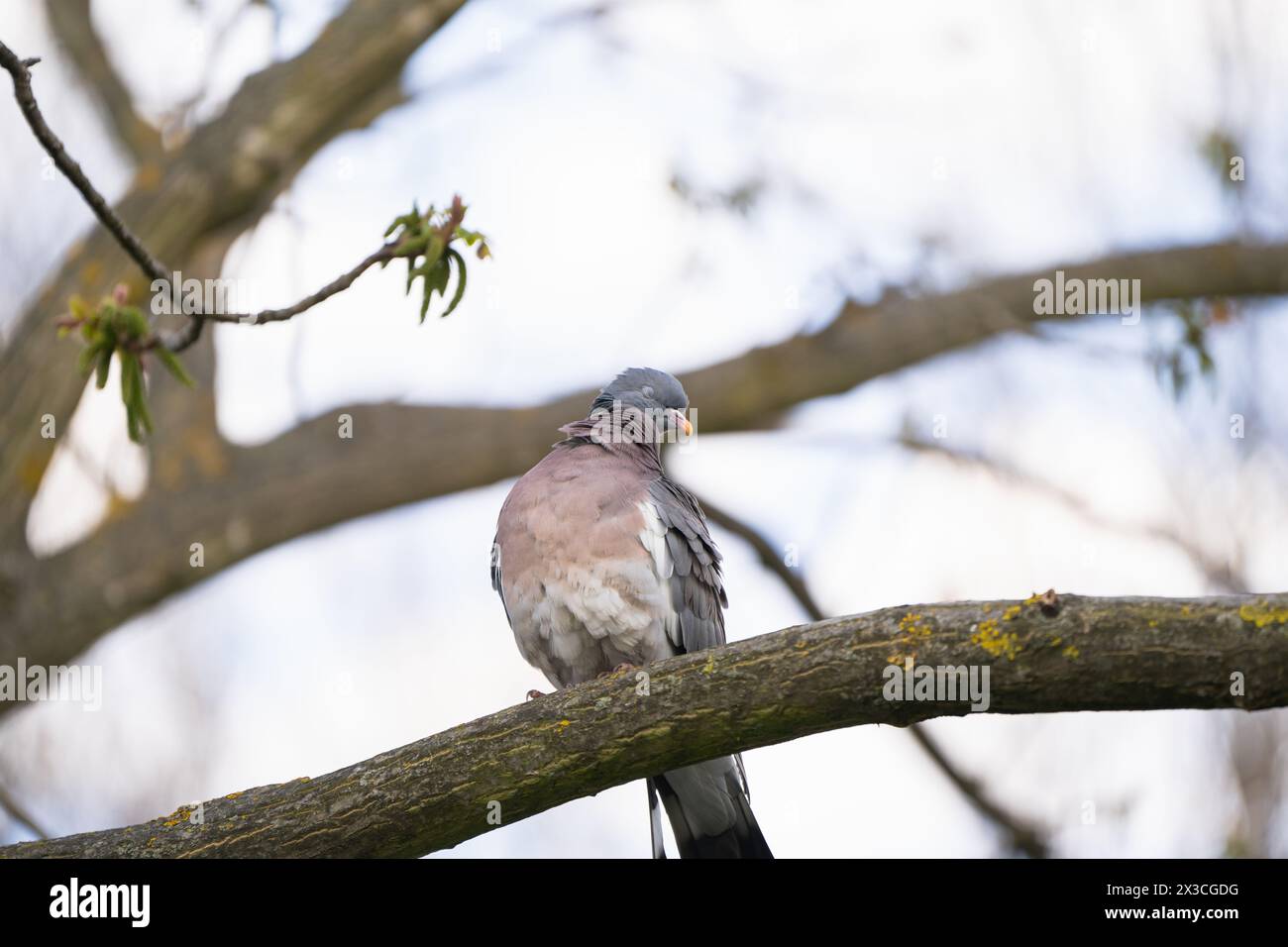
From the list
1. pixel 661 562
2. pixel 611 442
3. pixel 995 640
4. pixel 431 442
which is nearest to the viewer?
pixel 995 640

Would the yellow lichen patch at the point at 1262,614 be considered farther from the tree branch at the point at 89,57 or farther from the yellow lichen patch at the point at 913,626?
the tree branch at the point at 89,57

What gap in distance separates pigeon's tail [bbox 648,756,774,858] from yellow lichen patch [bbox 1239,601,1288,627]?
230 centimetres

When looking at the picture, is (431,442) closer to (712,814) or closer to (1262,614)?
(712,814)

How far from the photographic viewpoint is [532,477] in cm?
522

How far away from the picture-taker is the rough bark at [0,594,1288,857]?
312cm

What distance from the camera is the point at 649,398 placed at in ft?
18.9

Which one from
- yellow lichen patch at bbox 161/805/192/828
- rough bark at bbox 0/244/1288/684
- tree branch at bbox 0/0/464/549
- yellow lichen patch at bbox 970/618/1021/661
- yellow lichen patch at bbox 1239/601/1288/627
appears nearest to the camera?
yellow lichen patch at bbox 1239/601/1288/627

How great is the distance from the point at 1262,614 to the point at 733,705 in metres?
1.34

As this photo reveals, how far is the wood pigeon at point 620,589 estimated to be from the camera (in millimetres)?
4852

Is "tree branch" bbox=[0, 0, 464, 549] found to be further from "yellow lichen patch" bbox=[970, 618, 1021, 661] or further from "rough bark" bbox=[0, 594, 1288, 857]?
"yellow lichen patch" bbox=[970, 618, 1021, 661]

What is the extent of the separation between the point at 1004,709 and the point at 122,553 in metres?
6.09

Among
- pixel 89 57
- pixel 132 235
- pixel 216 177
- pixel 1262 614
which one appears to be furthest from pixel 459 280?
pixel 89 57

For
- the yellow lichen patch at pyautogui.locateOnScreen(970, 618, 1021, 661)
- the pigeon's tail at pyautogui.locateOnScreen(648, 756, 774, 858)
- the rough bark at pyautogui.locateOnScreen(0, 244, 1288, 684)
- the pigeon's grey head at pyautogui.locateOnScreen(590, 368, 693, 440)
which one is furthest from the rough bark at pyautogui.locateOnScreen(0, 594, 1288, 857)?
the rough bark at pyautogui.locateOnScreen(0, 244, 1288, 684)
